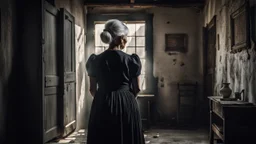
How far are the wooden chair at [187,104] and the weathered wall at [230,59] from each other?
1467 mm

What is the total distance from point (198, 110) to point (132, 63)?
17.5ft

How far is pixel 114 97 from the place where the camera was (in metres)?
2.44

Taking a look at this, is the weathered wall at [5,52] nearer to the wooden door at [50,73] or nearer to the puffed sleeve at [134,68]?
the wooden door at [50,73]

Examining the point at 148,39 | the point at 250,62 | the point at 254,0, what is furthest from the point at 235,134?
the point at 148,39

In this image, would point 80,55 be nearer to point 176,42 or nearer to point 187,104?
point 176,42

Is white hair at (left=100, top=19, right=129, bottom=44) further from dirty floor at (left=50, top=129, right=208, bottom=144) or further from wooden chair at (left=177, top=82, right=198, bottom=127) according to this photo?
wooden chair at (left=177, top=82, right=198, bottom=127)

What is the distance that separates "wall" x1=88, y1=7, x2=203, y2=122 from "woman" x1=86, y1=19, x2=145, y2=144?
17.0 feet

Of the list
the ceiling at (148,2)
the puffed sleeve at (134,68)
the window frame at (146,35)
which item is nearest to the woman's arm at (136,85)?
the puffed sleeve at (134,68)

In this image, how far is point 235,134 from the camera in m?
3.75

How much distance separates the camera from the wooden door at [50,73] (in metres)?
4.61

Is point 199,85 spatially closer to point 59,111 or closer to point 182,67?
point 182,67

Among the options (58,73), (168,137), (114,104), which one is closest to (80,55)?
(58,73)

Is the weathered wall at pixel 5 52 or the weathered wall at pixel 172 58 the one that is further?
the weathered wall at pixel 172 58

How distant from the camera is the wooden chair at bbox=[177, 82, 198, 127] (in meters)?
7.36
